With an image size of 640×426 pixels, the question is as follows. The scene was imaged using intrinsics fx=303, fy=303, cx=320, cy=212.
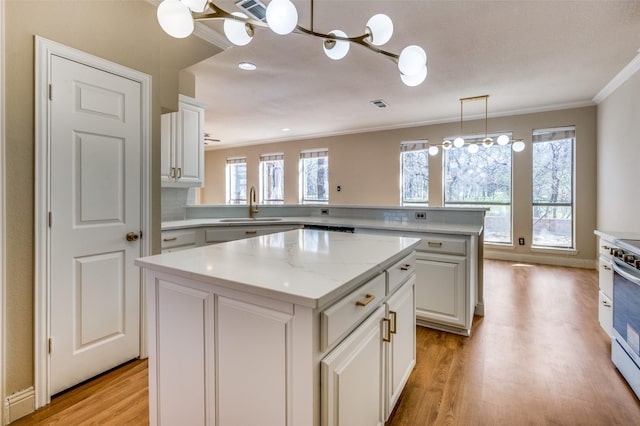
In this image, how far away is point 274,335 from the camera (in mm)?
933

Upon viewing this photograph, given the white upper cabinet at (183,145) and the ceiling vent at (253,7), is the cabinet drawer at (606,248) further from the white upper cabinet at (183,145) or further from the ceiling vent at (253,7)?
the white upper cabinet at (183,145)

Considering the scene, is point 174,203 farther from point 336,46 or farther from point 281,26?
point 281,26

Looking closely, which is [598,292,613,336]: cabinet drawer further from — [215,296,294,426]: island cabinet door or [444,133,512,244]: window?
[444,133,512,244]: window

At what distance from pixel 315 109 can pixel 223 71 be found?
6.35 feet

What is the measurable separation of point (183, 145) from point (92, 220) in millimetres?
1631

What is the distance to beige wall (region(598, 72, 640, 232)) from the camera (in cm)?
340

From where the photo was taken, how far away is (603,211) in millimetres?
4457

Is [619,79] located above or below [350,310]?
above

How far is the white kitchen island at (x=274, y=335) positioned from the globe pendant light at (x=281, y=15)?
0.93 metres

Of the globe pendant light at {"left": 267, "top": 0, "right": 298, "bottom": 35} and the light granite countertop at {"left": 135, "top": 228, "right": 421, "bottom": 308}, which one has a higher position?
the globe pendant light at {"left": 267, "top": 0, "right": 298, "bottom": 35}

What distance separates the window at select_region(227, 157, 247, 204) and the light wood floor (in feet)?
22.1

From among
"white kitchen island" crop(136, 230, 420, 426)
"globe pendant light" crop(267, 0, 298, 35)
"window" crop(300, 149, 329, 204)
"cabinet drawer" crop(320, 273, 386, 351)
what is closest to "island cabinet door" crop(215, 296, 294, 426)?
"white kitchen island" crop(136, 230, 420, 426)

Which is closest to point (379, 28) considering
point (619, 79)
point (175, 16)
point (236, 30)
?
point (236, 30)

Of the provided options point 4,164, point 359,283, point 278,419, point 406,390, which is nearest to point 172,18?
point 4,164
